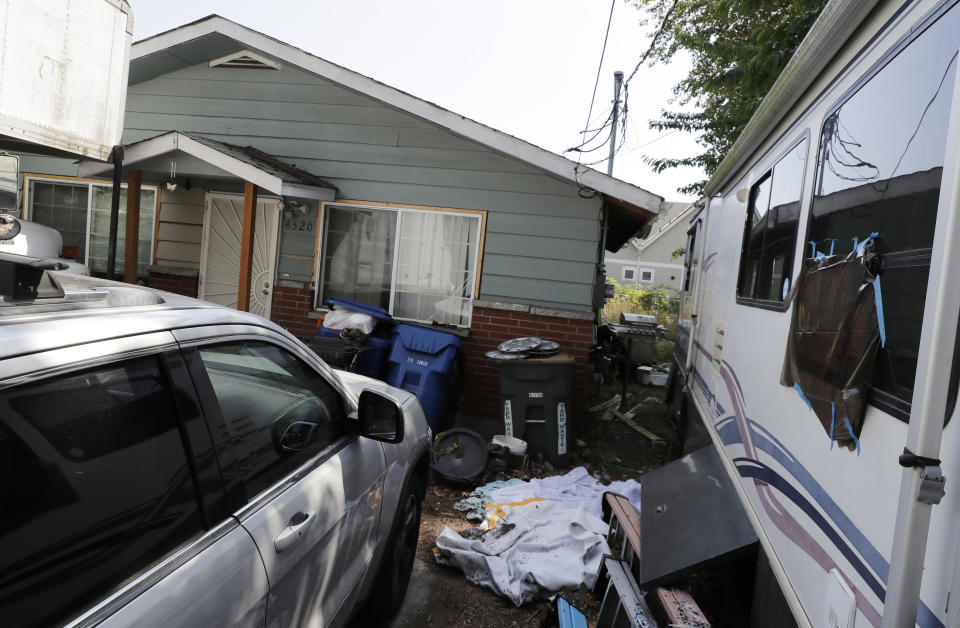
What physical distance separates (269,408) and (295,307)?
19.2ft

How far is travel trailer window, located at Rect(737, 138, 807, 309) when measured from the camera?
9.61 ft

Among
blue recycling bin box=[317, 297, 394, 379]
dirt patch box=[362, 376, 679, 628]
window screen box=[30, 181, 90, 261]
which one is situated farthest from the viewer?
window screen box=[30, 181, 90, 261]

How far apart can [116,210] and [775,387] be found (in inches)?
270

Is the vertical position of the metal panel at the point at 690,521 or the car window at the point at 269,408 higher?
the car window at the point at 269,408

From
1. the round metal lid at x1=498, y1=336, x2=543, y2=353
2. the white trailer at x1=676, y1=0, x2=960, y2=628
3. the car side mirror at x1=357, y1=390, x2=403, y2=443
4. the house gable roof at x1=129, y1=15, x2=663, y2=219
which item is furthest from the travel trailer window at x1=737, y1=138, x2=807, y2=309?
the round metal lid at x1=498, y1=336, x2=543, y2=353

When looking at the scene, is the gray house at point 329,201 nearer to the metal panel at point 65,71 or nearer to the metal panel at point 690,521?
the metal panel at point 65,71

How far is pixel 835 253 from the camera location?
2.19 metres

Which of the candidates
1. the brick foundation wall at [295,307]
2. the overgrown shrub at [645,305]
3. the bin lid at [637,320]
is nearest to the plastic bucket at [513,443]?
the brick foundation wall at [295,307]

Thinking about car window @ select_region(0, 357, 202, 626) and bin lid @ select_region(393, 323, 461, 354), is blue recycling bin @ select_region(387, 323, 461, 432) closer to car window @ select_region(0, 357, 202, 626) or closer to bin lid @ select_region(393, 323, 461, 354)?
bin lid @ select_region(393, 323, 461, 354)

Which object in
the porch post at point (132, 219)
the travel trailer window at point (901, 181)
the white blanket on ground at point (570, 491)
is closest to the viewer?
the travel trailer window at point (901, 181)

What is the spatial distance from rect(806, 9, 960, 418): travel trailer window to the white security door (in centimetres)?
691

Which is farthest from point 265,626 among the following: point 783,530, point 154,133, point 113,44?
point 154,133

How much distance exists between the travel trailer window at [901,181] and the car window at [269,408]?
5.78 feet

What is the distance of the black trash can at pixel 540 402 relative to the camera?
622 centimetres
